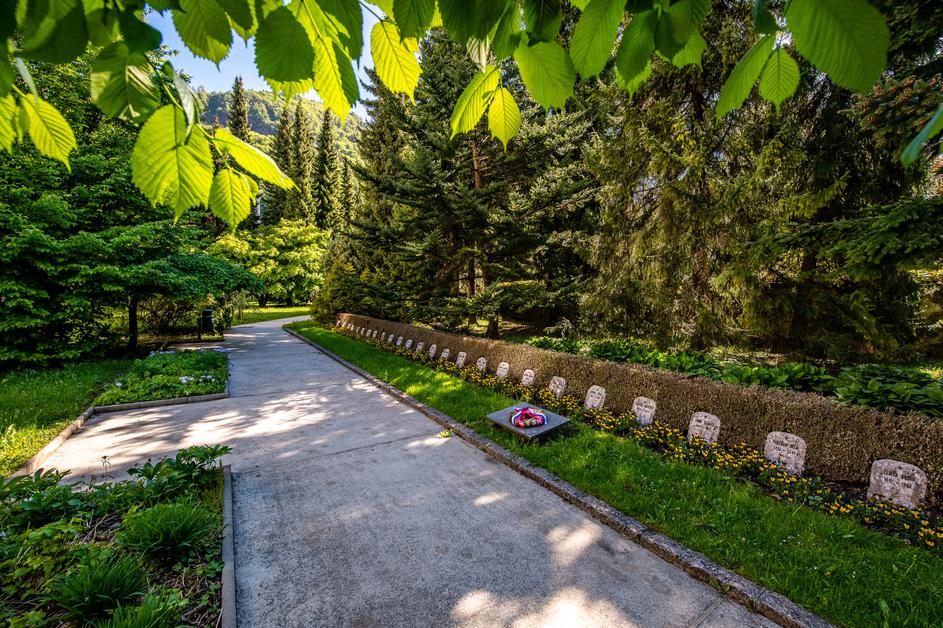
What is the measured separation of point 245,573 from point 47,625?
1111 mm

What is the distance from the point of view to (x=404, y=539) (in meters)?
3.52

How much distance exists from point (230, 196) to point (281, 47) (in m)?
0.49

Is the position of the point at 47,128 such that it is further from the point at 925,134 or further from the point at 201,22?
the point at 925,134

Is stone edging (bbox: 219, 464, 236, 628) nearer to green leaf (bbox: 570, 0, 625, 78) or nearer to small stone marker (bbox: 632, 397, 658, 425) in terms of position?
green leaf (bbox: 570, 0, 625, 78)

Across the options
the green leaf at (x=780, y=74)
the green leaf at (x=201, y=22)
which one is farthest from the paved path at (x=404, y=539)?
the green leaf at (x=201, y=22)

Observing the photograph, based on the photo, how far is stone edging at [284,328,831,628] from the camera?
2.65m

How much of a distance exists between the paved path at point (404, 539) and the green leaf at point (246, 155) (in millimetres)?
3015

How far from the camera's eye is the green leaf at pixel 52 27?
0.78 m

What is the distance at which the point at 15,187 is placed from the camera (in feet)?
30.0

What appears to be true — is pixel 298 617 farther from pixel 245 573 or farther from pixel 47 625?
pixel 47 625

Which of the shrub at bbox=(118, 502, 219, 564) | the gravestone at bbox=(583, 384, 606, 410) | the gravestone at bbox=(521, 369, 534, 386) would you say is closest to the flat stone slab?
the gravestone at bbox=(583, 384, 606, 410)

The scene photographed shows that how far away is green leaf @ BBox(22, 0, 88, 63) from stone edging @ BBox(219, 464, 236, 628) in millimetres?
3146

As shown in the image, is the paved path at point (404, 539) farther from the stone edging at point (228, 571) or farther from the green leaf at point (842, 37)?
the green leaf at point (842, 37)

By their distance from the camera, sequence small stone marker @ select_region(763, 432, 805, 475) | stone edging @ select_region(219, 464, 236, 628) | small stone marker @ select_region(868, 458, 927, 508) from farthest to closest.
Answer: small stone marker @ select_region(763, 432, 805, 475) → small stone marker @ select_region(868, 458, 927, 508) → stone edging @ select_region(219, 464, 236, 628)
